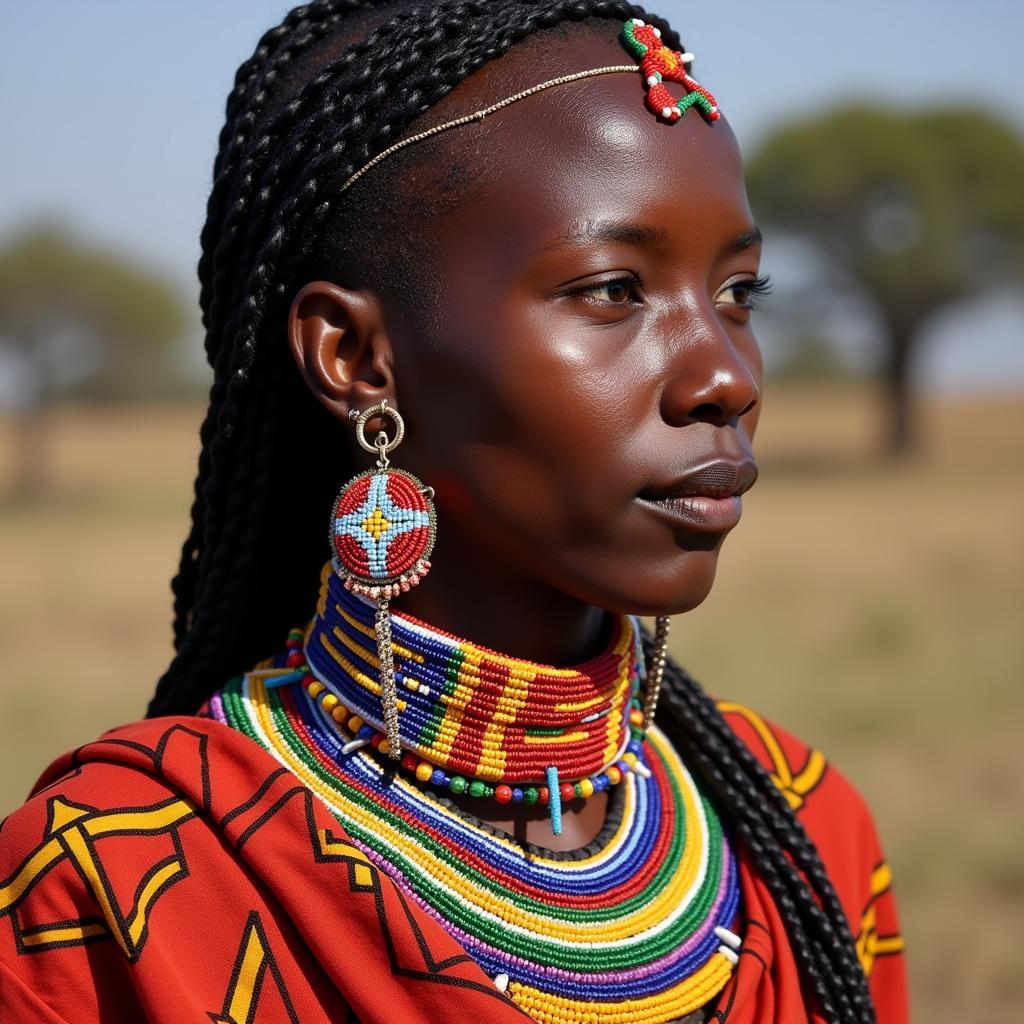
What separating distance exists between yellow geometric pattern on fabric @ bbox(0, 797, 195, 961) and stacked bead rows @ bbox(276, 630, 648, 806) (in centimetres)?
31

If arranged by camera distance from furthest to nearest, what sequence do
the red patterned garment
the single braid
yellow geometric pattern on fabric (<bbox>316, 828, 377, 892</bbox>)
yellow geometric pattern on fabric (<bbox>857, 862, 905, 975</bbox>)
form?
1. yellow geometric pattern on fabric (<bbox>857, 862, 905, 975</bbox>)
2. the single braid
3. yellow geometric pattern on fabric (<bbox>316, 828, 377, 892</bbox>)
4. the red patterned garment

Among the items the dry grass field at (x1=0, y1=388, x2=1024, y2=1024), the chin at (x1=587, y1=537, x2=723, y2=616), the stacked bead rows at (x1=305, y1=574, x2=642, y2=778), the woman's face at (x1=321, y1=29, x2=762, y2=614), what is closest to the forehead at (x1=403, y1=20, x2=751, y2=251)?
the woman's face at (x1=321, y1=29, x2=762, y2=614)

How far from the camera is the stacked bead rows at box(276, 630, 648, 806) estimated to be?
2.10 metres

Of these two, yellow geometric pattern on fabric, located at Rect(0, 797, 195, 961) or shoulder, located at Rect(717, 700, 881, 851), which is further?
shoulder, located at Rect(717, 700, 881, 851)

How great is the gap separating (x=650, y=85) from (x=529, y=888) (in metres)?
1.21

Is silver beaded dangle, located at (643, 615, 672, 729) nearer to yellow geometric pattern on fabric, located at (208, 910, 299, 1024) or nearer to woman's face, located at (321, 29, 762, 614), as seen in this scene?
woman's face, located at (321, 29, 762, 614)

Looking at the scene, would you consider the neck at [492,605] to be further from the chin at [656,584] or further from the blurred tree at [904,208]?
the blurred tree at [904,208]

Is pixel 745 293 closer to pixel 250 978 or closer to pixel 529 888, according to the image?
pixel 529 888

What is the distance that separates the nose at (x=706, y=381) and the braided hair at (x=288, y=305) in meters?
0.43

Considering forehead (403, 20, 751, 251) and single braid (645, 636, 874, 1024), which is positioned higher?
forehead (403, 20, 751, 251)

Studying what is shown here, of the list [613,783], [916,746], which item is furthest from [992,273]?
[613,783]

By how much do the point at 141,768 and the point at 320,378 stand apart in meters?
0.63

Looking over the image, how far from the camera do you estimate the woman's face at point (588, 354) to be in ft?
6.39

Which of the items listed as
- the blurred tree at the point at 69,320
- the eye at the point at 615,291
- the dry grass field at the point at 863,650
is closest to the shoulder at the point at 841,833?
the eye at the point at 615,291
